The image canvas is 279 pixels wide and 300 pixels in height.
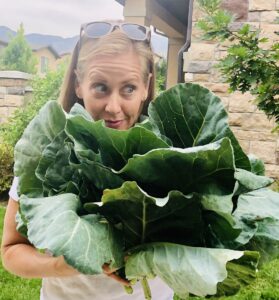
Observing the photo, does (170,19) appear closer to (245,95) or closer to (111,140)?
(245,95)

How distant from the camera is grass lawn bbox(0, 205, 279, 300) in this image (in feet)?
9.07

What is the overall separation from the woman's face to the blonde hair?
0.04 metres

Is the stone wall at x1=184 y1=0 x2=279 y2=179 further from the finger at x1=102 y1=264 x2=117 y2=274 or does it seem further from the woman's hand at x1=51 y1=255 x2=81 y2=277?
the finger at x1=102 y1=264 x2=117 y2=274

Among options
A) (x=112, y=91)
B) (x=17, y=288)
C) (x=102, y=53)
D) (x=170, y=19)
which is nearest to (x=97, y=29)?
(x=102, y=53)

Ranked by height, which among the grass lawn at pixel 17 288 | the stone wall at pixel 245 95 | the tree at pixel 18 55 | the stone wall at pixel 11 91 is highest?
the stone wall at pixel 245 95

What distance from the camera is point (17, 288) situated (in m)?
3.03

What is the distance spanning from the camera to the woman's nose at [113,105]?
1.13 m

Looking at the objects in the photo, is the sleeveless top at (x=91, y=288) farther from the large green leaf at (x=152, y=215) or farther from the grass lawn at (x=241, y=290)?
the grass lawn at (x=241, y=290)

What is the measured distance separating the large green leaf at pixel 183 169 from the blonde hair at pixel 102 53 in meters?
0.57

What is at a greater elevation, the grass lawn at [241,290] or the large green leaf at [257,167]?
the large green leaf at [257,167]

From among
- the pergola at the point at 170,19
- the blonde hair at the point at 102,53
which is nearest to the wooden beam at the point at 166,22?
the pergola at the point at 170,19

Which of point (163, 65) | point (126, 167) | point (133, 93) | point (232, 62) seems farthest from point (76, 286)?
point (163, 65)

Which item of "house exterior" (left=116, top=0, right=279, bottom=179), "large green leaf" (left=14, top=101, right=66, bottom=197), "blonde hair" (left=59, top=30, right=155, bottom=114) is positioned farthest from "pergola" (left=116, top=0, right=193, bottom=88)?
"large green leaf" (left=14, top=101, right=66, bottom=197)

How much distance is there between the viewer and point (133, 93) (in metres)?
1.20
